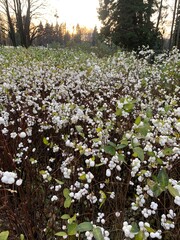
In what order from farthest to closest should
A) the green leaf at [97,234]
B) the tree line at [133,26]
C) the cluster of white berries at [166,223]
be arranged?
the tree line at [133,26] < the cluster of white berries at [166,223] < the green leaf at [97,234]

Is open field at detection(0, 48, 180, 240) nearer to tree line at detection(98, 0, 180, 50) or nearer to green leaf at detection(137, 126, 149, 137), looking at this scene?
green leaf at detection(137, 126, 149, 137)

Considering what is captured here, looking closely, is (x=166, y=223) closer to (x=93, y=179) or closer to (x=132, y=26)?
(x=93, y=179)

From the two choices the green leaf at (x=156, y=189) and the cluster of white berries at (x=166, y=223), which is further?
the cluster of white berries at (x=166, y=223)

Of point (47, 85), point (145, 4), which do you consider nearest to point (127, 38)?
point (145, 4)

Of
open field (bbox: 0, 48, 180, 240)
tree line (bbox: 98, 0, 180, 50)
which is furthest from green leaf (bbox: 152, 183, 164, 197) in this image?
tree line (bbox: 98, 0, 180, 50)

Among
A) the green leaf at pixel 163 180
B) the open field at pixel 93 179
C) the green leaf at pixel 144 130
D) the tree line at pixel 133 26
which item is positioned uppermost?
the tree line at pixel 133 26

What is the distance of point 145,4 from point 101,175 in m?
23.7

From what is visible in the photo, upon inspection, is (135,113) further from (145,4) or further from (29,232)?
(145,4)

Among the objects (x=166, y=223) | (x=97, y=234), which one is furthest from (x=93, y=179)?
(x=97, y=234)

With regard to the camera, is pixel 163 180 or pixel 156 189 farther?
pixel 156 189

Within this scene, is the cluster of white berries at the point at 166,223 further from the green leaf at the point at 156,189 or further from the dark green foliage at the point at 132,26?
the dark green foliage at the point at 132,26

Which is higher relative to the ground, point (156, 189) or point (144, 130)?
point (144, 130)

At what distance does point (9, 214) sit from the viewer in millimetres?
1888

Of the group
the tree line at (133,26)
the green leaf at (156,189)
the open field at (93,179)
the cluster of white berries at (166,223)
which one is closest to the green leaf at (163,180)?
the open field at (93,179)
